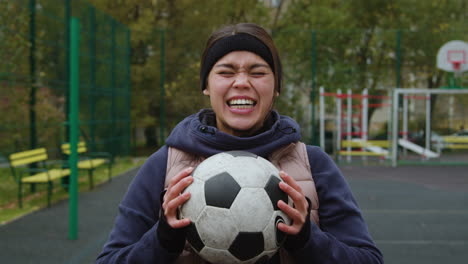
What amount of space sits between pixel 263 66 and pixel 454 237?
4711 mm

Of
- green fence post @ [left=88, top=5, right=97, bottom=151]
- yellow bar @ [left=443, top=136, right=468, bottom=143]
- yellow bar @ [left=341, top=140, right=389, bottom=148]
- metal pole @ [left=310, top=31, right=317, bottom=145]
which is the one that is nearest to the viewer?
green fence post @ [left=88, top=5, right=97, bottom=151]

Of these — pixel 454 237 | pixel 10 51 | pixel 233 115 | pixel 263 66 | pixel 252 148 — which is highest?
pixel 10 51

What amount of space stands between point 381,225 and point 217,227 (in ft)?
16.7

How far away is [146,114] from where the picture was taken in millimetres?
14719

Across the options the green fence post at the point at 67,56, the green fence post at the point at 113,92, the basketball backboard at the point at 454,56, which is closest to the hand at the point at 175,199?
the green fence post at the point at 67,56

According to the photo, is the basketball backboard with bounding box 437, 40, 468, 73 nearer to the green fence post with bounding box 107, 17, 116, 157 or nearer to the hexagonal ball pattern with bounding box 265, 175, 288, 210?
the green fence post with bounding box 107, 17, 116, 157

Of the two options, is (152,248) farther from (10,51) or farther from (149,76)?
(149,76)

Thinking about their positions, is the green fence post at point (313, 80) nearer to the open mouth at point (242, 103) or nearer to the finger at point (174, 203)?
the open mouth at point (242, 103)

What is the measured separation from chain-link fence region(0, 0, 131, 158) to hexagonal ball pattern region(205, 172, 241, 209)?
19.8 ft

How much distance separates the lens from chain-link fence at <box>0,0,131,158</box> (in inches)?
302

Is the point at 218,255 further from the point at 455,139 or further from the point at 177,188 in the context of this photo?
the point at 455,139

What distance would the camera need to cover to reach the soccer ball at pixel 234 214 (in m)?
1.40

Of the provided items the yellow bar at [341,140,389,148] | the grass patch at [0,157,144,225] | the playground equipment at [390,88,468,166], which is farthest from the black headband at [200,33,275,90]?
the yellow bar at [341,140,389,148]

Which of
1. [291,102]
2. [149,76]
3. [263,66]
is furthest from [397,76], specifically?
[263,66]
